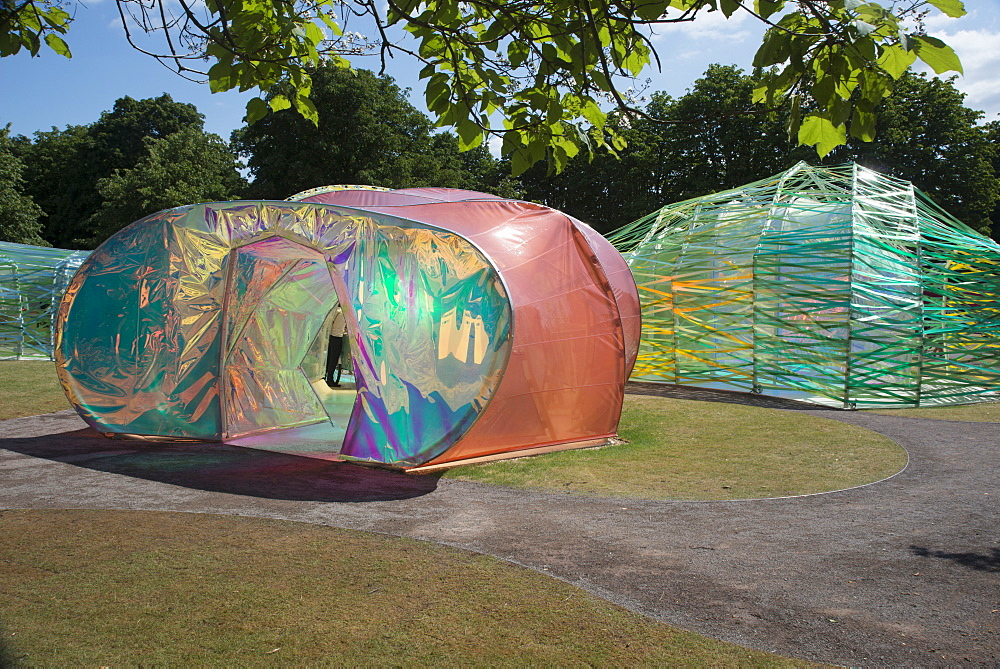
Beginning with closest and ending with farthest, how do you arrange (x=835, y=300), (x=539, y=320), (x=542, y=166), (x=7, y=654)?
1. (x=7, y=654)
2. (x=539, y=320)
3. (x=835, y=300)
4. (x=542, y=166)

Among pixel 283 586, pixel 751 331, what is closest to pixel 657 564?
pixel 283 586

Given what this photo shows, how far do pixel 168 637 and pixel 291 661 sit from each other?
2.42 ft

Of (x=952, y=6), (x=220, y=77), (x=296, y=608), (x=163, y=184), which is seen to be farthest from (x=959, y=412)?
(x=163, y=184)

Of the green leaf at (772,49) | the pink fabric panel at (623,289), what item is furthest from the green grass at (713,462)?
the green leaf at (772,49)

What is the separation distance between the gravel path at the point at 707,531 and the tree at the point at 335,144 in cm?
2263

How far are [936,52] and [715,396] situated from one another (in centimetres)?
1303

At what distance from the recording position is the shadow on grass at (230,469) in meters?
Answer: 7.32

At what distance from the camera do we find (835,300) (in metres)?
14.4

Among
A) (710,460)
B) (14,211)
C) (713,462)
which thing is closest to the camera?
(713,462)

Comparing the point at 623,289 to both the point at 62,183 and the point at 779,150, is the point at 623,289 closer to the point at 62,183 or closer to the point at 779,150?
the point at 779,150

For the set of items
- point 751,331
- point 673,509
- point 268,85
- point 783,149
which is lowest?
point 673,509

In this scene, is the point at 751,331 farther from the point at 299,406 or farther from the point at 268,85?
the point at 268,85

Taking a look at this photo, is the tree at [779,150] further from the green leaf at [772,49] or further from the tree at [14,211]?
the green leaf at [772,49]

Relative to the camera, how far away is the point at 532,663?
379 centimetres
